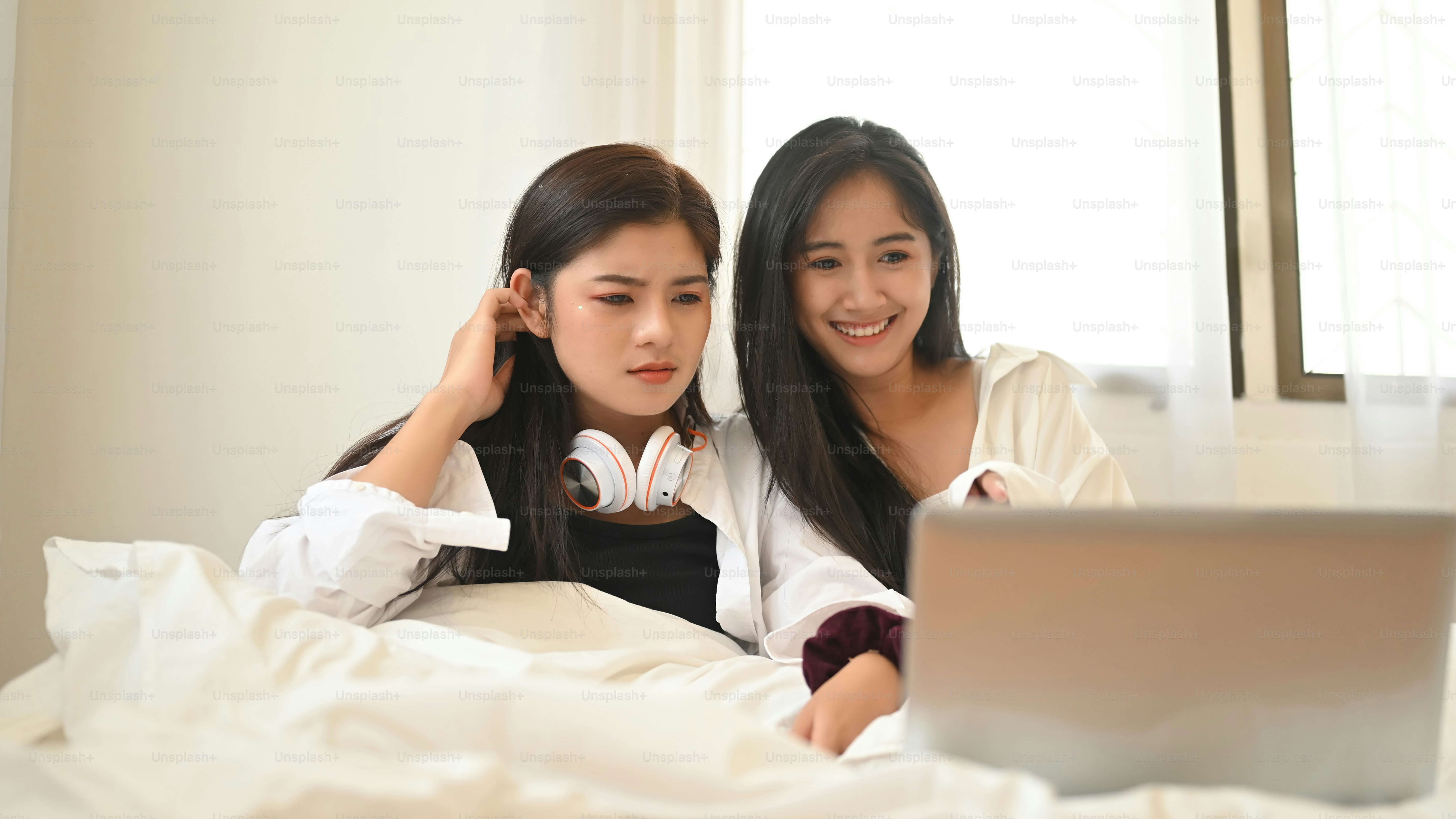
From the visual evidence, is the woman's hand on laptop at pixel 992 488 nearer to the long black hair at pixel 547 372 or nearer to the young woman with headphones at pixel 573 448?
the young woman with headphones at pixel 573 448

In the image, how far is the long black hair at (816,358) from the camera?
144 centimetres

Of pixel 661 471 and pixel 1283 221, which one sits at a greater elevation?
pixel 1283 221

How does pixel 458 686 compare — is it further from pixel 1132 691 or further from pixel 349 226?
pixel 349 226

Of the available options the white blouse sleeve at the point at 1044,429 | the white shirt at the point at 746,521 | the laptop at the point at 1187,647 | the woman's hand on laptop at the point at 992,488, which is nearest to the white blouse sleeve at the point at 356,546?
the white shirt at the point at 746,521

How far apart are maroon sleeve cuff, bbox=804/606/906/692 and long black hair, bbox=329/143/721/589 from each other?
43 centimetres

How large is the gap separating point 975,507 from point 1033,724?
0.16 m

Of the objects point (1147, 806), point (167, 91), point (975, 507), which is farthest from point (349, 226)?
point (1147, 806)

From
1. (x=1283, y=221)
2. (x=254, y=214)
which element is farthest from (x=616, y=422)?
(x=1283, y=221)

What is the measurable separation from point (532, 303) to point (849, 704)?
0.84 meters

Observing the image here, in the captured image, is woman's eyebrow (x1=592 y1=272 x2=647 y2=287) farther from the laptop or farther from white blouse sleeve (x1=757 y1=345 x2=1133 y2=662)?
the laptop

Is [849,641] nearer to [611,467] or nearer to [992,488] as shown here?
[992,488]

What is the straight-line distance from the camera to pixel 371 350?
2.06m

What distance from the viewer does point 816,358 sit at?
5.37 ft

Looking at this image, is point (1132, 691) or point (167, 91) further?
point (167, 91)
